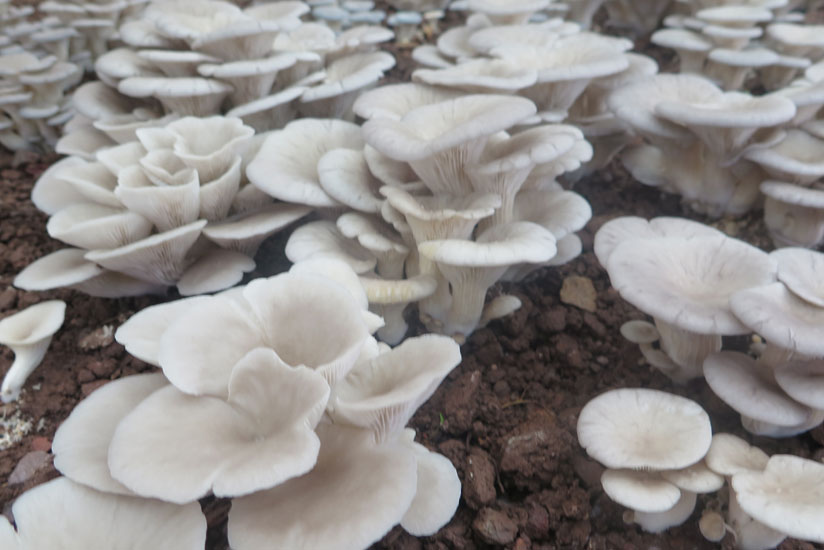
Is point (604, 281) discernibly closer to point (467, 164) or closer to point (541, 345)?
point (541, 345)

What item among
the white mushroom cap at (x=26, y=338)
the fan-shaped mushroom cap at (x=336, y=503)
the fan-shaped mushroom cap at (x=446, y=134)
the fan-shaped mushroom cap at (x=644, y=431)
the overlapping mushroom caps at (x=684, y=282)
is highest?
the fan-shaped mushroom cap at (x=446, y=134)

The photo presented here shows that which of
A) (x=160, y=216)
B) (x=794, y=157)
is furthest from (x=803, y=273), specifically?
(x=160, y=216)

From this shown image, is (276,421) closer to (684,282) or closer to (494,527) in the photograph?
(494,527)

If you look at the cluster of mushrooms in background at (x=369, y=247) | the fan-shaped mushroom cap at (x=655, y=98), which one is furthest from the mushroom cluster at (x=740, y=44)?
the fan-shaped mushroom cap at (x=655, y=98)

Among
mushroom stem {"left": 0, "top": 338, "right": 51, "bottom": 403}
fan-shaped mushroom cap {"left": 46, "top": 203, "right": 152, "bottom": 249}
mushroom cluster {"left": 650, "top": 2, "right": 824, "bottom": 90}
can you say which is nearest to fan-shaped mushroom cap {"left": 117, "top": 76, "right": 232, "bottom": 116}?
fan-shaped mushroom cap {"left": 46, "top": 203, "right": 152, "bottom": 249}

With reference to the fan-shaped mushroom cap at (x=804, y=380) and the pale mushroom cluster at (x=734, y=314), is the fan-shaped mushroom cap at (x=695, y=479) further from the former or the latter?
the fan-shaped mushroom cap at (x=804, y=380)

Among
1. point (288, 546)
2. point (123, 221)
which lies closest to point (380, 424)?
point (288, 546)
